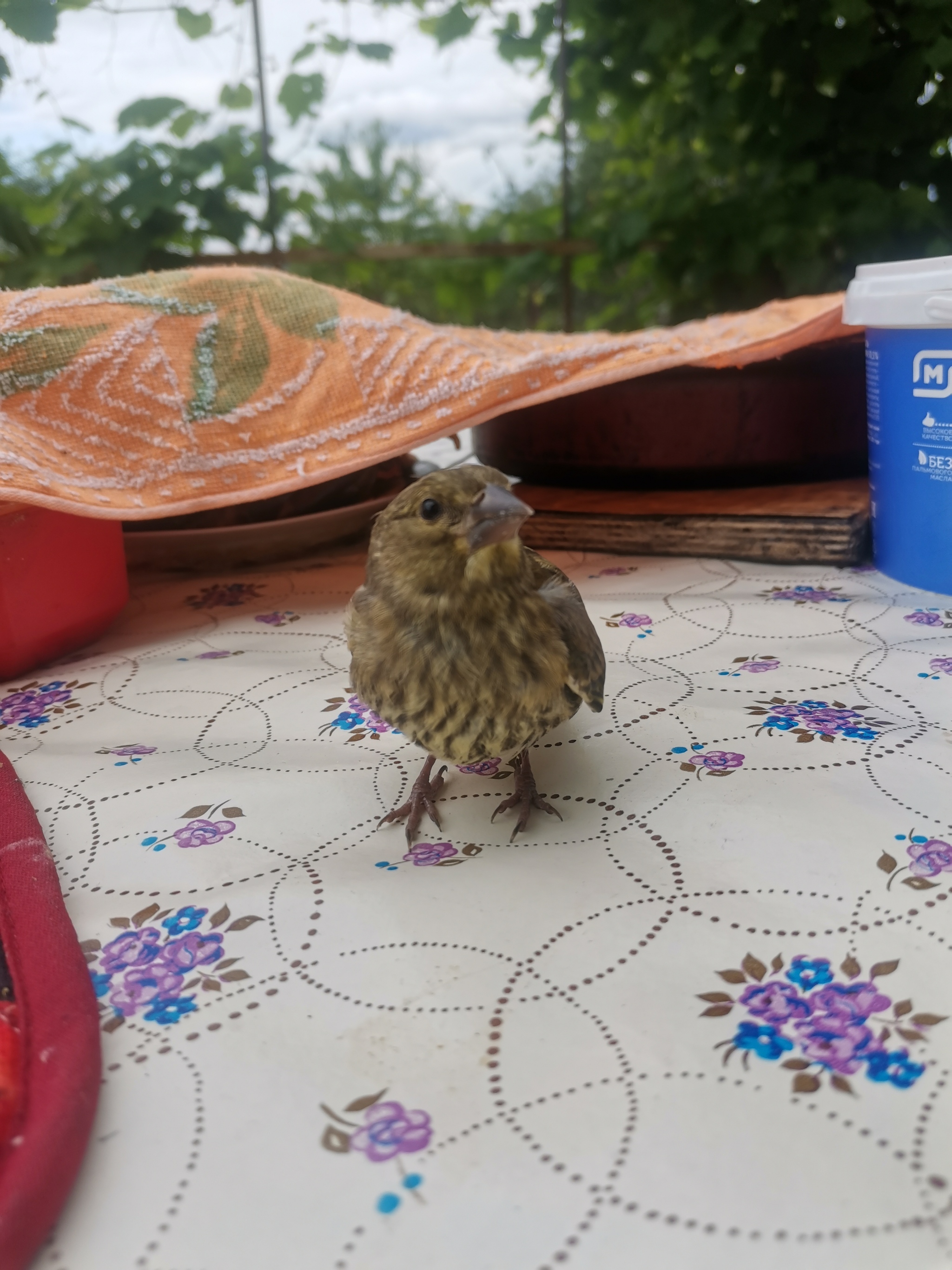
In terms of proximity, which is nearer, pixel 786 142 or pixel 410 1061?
pixel 410 1061

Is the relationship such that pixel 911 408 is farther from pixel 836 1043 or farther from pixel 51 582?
pixel 51 582

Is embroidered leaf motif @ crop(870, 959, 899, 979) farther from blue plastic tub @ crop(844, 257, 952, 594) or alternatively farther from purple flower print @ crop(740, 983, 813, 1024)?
blue plastic tub @ crop(844, 257, 952, 594)

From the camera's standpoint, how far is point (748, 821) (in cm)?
97

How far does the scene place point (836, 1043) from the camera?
2.24 ft

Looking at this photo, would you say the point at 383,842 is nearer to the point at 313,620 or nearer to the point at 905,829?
the point at 905,829

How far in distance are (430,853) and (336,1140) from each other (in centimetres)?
35

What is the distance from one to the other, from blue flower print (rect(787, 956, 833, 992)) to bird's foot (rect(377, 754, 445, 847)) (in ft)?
1.27

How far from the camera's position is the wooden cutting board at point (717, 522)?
173 cm

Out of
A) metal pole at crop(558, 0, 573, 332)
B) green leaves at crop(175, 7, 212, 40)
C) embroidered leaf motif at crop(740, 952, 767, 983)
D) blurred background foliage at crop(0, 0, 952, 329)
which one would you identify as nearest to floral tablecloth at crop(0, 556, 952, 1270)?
embroidered leaf motif at crop(740, 952, 767, 983)

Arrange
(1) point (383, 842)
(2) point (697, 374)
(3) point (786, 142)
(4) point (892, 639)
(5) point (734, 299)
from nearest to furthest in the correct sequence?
(1) point (383, 842)
(4) point (892, 639)
(2) point (697, 374)
(3) point (786, 142)
(5) point (734, 299)

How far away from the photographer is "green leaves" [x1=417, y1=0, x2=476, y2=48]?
321 cm

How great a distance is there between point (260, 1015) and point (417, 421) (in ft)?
3.60

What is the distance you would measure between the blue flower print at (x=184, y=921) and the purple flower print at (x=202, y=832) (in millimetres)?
109

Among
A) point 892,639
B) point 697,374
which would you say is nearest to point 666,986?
point 892,639
